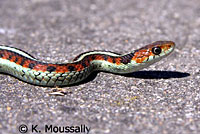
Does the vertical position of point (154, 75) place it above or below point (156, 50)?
below

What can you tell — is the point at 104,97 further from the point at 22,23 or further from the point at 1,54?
the point at 22,23

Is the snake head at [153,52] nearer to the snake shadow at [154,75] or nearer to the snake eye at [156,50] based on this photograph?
the snake eye at [156,50]

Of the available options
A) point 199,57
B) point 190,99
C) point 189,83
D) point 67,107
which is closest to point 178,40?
point 199,57

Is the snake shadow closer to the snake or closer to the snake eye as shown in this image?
the snake

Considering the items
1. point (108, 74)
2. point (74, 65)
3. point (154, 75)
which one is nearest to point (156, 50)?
point (154, 75)

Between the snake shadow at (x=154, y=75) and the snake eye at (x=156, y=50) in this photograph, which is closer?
the snake eye at (x=156, y=50)

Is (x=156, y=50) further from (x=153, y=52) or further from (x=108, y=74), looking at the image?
(x=108, y=74)

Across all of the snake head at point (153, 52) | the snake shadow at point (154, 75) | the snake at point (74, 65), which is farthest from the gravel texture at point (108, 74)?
the snake head at point (153, 52)
